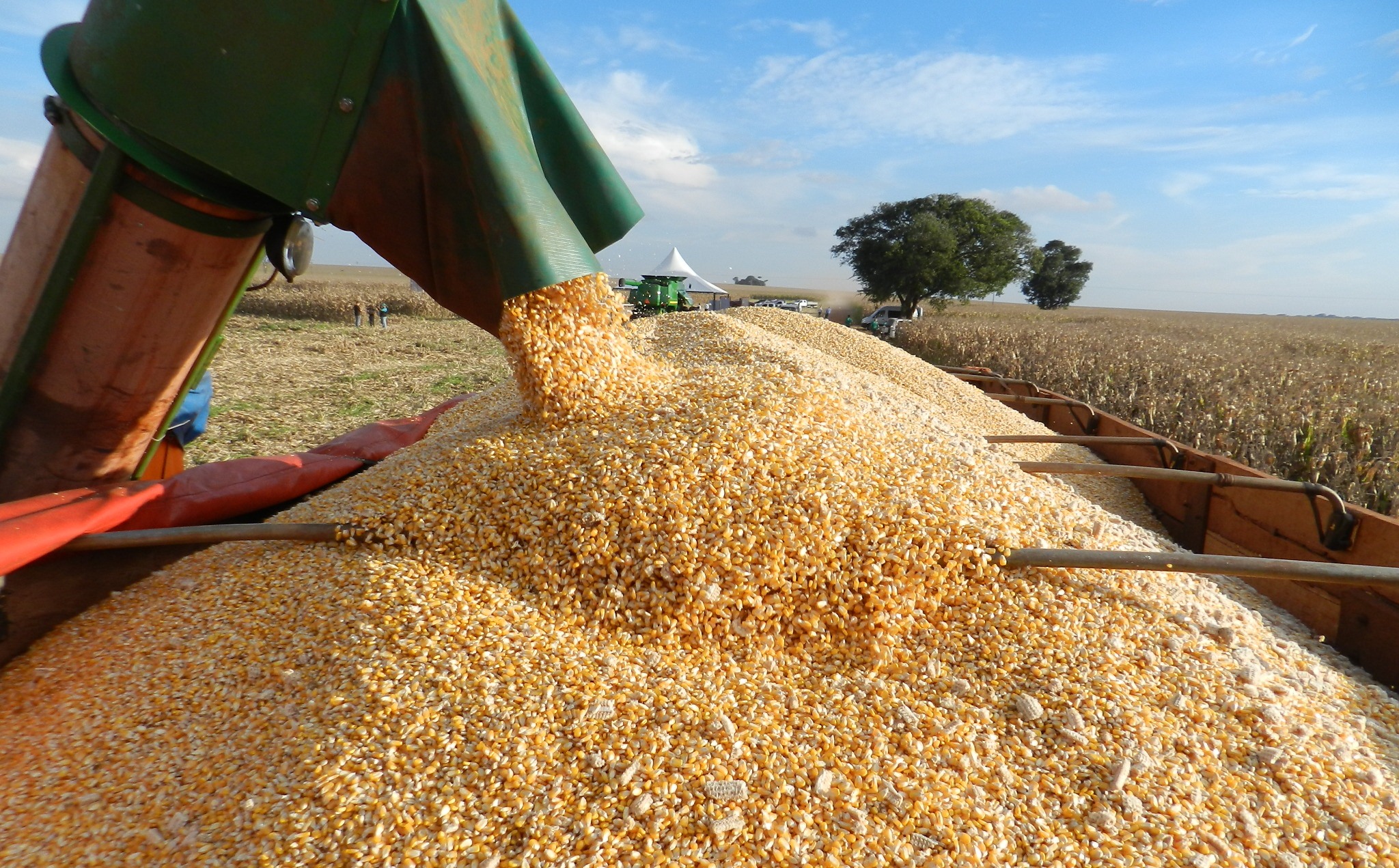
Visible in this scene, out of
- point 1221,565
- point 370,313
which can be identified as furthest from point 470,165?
point 370,313

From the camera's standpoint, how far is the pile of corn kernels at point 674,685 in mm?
1645

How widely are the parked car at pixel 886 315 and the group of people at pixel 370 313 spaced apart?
16621 mm

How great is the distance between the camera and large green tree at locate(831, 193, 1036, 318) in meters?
32.6

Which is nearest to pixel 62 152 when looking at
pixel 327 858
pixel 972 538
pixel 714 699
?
pixel 327 858

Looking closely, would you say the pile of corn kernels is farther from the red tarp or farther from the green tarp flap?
the green tarp flap

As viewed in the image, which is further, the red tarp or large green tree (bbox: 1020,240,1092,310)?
large green tree (bbox: 1020,240,1092,310)

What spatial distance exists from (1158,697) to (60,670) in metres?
3.44

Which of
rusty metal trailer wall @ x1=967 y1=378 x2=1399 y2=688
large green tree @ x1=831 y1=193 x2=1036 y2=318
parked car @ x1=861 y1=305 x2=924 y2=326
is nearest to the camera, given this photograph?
rusty metal trailer wall @ x1=967 y1=378 x2=1399 y2=688

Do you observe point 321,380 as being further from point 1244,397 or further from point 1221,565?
point 1244,397

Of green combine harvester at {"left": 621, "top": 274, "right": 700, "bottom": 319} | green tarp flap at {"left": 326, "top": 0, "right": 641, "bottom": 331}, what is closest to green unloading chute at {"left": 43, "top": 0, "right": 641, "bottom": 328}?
green tarp flap at {"left": 326, "top": 0, "right": 641, "bottom": 331}

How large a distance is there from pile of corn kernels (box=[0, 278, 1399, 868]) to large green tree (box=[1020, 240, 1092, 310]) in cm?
5788

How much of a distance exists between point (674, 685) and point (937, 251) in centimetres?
3358

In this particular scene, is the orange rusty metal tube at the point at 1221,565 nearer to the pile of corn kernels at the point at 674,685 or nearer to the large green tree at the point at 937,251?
the pile of corn kernels at the point at 674,685

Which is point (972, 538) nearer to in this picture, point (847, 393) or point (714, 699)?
point (714, 699)
